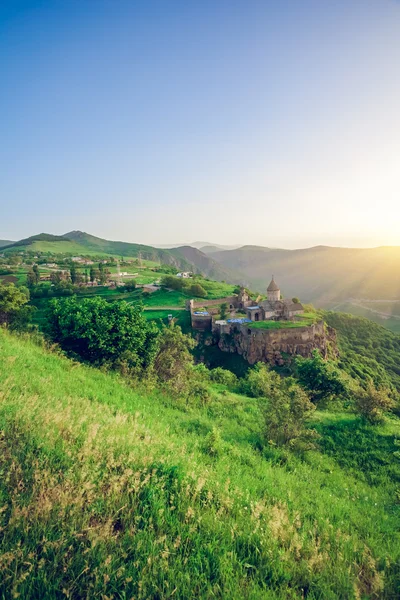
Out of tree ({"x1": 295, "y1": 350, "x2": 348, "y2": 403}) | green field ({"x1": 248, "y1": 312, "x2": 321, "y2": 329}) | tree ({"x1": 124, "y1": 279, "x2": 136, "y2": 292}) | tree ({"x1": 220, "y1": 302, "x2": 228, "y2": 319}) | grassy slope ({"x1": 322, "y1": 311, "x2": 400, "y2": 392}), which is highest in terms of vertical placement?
tree ({"x1": 124, "y1": 279, "x2": 136, "y2": 292})

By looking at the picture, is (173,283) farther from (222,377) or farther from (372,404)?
(372,404)

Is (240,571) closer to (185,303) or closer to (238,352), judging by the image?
(238,352)

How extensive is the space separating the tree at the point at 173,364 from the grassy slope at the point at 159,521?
744cm

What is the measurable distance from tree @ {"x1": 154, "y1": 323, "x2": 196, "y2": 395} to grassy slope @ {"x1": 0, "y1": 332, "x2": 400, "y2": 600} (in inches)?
293

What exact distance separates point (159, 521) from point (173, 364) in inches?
554

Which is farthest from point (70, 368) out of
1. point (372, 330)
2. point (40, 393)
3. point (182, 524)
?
point (372, 330)

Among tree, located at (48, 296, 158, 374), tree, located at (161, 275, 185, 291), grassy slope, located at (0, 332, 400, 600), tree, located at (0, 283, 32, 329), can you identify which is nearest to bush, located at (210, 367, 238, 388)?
tree, located at (48, 296, 158, 374)

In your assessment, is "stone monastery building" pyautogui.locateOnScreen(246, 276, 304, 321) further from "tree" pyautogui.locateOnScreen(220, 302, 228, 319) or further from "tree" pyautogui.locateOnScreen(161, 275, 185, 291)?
"tree" pyautogui.locateOnScreen(161, 275, 185, 291)

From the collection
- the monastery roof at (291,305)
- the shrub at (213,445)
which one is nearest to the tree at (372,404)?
the shrub at (213,445)

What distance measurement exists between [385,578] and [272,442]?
16.7 feet

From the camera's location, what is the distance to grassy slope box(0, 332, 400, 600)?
2805 millimetres

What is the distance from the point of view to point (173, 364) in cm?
1741

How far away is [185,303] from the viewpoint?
71.4m

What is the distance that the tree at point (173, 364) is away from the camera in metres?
14.0
